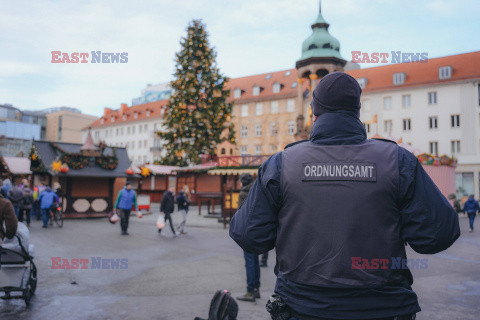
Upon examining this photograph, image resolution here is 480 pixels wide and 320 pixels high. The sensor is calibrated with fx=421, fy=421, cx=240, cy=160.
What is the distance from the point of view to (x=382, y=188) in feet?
6.73

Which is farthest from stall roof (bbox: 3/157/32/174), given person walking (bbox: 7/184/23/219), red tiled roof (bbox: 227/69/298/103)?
red tiled roof (bbox: 227/69/298/103)

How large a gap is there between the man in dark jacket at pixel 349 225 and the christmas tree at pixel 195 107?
34.0 m

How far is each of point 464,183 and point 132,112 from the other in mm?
57384

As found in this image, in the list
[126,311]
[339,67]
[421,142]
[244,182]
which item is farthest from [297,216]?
[421,142]

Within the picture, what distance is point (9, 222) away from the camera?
19.0 feet

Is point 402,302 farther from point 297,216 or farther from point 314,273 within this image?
point 297,216

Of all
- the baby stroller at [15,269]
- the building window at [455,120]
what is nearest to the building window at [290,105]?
the building window at [455,120]

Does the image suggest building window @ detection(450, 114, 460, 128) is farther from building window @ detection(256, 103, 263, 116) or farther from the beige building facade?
the beige building facade

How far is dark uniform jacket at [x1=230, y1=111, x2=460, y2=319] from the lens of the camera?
79.0 inches

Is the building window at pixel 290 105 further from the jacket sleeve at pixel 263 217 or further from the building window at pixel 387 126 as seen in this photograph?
the jacket sleeve at pixel 263 217

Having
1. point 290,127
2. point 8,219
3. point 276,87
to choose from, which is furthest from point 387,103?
point 8,219

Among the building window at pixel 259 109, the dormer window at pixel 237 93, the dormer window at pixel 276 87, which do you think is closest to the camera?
the dormer window at pixel 276 87

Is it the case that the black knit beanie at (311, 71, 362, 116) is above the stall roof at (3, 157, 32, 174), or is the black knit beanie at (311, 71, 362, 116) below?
below

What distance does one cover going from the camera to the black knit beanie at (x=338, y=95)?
231cm
